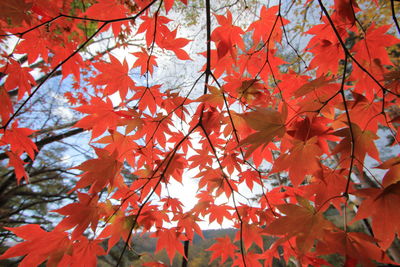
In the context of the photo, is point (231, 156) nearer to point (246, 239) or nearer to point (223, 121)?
point (223, 121)

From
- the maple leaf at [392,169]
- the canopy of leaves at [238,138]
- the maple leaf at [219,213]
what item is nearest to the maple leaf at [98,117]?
the canopy of leaves at [238,138]

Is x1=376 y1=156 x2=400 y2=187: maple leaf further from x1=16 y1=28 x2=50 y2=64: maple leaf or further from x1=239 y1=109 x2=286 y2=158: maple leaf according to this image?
x1=16 y1=28 x2=50 y2=64: maple leaf

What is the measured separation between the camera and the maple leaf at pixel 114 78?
93cm

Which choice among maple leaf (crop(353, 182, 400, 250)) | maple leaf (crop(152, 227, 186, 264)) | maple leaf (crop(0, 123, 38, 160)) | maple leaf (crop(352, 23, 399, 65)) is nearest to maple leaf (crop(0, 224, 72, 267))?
maple leaf (crop(152, 227, 186, 264))

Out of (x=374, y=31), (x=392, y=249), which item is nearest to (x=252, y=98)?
(x=374, y=31)

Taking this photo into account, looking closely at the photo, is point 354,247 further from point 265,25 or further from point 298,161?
point 265,25

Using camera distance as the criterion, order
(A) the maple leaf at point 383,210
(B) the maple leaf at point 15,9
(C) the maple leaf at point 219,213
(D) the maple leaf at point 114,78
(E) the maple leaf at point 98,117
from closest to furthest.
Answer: (A) the maple leaf at point 383,210, (B) the maple leaf at point 15,9, (E) the maple leaf at point 98,117, (D) the maple leaf at point 114,78, (C) the maple leaf at point 219,213

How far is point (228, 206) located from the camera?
1165mm

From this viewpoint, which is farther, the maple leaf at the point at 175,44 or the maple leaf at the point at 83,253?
the maple leaf at the point at 175,44

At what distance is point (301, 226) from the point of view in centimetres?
44

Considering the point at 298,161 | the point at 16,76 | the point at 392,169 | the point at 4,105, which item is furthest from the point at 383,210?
the point at 16,76

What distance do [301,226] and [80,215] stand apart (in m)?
0.63

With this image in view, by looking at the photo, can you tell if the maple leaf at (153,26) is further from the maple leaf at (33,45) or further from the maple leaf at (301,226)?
the maple leaf at (301,226)

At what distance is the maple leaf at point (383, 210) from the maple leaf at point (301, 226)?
82 millimetres
